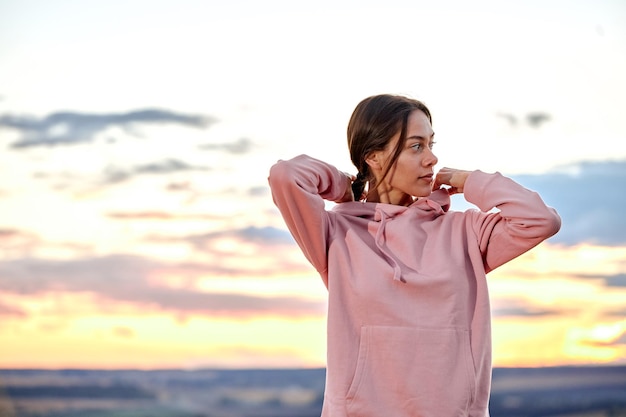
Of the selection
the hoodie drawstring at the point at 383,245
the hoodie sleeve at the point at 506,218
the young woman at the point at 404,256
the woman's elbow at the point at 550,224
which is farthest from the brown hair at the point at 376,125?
the woman's elbow at the point at 550,224

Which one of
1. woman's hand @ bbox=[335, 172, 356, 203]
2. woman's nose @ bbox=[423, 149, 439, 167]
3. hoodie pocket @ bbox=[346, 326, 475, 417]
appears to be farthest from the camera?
woman's hand @ bbox=[335, 172, 356, 203]

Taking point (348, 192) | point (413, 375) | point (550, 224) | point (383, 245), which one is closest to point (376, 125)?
point (348, 192)

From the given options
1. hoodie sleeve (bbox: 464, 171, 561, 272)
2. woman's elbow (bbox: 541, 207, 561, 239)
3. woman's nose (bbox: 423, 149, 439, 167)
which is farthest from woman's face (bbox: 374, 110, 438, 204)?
woman's elbow (bbox: 541, 207, 561, 239)

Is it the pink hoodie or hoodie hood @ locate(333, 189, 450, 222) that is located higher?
hoodie hood @ locate(333, 189, 450, 222)

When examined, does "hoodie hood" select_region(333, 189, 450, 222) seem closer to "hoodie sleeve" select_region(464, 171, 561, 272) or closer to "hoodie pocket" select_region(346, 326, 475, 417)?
"hoodie sleeve" select_region(464, 171, 561, 272)

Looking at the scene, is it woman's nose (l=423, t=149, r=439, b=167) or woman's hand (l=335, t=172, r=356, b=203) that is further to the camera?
woman's hand (l=335, t=172, r=356, b=203)

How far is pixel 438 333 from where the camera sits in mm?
2246

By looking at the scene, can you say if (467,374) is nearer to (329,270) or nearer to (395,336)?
(395,336)

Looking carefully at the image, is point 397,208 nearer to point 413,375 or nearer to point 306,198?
point 306,198

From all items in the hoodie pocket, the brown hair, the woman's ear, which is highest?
the brown hair

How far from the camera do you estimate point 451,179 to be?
2.45 meters

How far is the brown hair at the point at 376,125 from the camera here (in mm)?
2379

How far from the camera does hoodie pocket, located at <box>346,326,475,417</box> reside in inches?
86.8

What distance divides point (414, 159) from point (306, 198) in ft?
1.04
